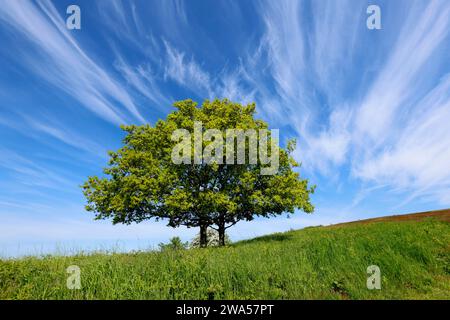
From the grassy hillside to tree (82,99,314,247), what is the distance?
943 cm

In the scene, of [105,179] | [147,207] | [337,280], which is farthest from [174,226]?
[337,280]

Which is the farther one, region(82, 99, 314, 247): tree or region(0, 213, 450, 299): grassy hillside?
region(82, 99, 314, 247): tree

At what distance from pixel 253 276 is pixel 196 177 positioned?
1512 centimetres

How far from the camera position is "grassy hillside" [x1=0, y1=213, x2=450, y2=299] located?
1103 cm

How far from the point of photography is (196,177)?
26.6m

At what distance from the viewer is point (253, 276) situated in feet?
39.8

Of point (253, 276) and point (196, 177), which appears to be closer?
point (253, 276)

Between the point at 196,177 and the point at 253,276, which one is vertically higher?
the point at 196,177

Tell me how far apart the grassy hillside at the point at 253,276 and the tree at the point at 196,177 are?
9430 mm

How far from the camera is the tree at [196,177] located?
80.7 feet

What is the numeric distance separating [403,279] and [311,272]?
3.72 m

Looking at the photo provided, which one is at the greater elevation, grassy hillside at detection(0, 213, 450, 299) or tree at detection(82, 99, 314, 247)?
tree at detection(82, 99, 314, 247)

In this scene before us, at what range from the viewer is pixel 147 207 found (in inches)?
1038
